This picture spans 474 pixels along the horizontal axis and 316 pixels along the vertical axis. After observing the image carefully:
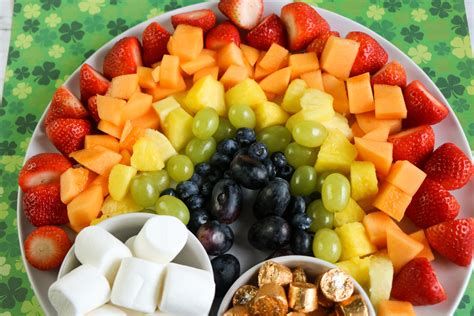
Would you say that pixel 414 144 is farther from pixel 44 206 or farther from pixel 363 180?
pixel 44 206

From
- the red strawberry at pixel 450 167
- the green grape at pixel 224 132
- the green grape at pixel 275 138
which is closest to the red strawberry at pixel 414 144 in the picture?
the red strawberry at pixel 450 167

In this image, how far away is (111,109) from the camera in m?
1.32

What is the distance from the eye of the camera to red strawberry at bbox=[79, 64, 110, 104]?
135cm

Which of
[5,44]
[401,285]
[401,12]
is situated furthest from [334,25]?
[5,44]

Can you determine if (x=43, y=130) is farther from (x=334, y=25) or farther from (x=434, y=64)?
(x=434, y=64)

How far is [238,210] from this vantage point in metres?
1.22

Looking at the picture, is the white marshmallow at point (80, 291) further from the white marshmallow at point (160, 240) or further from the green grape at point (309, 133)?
the green grape at point (309, 133)

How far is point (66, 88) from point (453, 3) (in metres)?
1.09

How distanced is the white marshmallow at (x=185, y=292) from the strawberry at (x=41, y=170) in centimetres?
42

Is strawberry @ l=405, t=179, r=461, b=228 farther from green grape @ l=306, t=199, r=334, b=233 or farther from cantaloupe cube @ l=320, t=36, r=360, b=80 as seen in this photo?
cantaloupe cube @ l=320, t=36, r=360, b=80

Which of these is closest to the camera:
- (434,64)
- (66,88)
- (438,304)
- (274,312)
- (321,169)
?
(274,312)

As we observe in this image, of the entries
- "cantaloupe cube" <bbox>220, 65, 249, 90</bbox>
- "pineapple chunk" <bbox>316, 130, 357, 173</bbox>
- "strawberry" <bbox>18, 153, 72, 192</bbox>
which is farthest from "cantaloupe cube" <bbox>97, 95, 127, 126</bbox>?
"pineapple chunk" <bbox>316, 130, 357, 173</bbox>

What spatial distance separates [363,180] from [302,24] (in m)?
0.41

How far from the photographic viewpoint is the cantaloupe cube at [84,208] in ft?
4.00
